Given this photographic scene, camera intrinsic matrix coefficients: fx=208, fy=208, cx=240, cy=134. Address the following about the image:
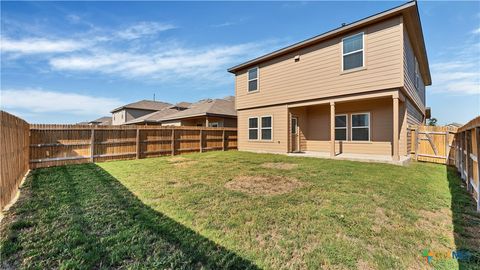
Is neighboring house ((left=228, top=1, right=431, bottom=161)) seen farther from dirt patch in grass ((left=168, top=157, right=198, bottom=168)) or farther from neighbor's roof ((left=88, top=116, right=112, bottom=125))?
neighbor's roof ((left=88, top=116, right=112, bottom=125))

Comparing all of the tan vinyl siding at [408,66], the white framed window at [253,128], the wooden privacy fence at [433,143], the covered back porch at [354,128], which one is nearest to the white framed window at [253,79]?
the white framed window at [253,128]

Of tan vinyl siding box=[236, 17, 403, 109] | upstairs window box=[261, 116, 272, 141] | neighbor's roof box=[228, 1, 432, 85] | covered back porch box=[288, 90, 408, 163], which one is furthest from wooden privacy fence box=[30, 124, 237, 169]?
covered back porch box=[288, 90, 408, 163]

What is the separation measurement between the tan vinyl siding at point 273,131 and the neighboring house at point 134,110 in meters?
23.0

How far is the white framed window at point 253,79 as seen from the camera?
12.6 meters

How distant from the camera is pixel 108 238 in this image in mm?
2553

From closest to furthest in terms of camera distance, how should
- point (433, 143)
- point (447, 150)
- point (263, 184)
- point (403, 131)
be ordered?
point (263, 184) < point (447, 150) < point (403, 131) < point (433, 143)

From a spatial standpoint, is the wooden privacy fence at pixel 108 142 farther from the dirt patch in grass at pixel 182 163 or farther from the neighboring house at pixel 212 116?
the dirt patch in grass at pixel 182 163

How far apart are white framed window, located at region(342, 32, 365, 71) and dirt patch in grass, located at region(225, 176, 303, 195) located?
6.01 m

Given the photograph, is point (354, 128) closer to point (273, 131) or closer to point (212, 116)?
point (273, 131)

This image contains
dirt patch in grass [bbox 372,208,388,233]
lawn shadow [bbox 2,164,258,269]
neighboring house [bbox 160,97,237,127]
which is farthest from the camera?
neighboring house [bbox 160,97,237,127]

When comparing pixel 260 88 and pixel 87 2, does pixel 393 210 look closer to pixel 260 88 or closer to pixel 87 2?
pixel 260 88

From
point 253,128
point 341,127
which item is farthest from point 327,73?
point 253,128

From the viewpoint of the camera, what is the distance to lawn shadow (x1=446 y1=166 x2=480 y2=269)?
2225 millimetres

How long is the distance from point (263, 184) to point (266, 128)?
734 cm
